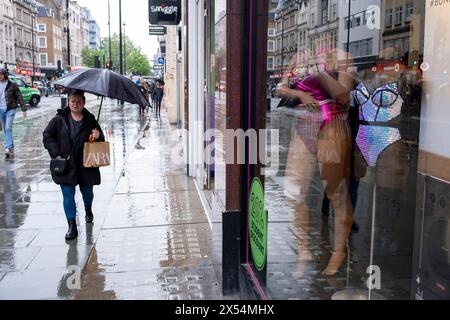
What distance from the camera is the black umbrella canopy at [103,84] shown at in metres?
5.38

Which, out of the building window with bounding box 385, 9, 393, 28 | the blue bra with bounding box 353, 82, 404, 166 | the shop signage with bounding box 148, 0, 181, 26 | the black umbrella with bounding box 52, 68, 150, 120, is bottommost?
the blue bra with bounding box 353, 82, 404, 166

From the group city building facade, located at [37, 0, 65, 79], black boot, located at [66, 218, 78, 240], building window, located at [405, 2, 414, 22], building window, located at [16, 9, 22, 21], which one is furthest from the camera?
city building facade, located at [37, 0, 65, 79]

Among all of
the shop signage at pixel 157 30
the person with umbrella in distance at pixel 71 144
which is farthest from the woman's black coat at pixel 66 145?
the shop signage at pixel 157 30

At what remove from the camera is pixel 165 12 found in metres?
12.7

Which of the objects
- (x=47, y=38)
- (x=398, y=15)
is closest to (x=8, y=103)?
(x=398, y=15)

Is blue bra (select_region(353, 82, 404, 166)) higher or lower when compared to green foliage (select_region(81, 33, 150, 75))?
lower

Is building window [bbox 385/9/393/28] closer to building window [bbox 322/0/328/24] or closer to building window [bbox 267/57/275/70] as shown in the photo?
building window [bbox 322/0/328/24]

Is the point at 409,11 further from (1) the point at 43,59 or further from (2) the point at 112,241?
(1) the point at 43,59

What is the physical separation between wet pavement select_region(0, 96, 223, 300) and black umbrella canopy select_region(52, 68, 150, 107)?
1538mm

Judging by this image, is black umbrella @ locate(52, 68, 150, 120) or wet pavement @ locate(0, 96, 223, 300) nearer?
wet pavement @ locate(0, 96, 223, 300)

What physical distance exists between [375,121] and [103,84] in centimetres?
290

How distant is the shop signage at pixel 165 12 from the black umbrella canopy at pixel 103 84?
23.6 feet

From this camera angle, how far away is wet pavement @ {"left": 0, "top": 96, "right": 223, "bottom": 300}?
14.4 feet

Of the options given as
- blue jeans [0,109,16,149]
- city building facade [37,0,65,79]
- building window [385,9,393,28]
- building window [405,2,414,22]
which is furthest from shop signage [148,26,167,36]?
city building facade [37,0,65,79]
